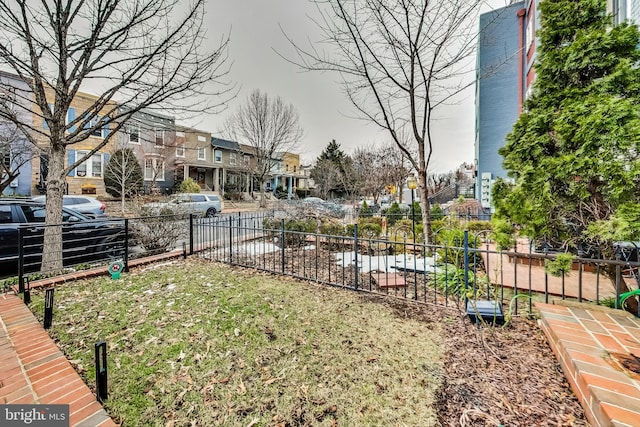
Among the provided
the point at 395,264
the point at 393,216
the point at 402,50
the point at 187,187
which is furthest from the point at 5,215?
the point at 187,187

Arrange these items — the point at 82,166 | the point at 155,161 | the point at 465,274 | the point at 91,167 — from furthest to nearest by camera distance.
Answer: the point at 155,161, the point at 91,167, the point at 82,166, the point at 465,274

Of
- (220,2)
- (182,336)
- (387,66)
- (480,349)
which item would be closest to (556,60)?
(480,349)

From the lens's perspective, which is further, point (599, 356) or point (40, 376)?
point (40, 376)

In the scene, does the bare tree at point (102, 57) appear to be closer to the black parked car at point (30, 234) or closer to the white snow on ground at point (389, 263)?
the black parked car at point (30, 234)

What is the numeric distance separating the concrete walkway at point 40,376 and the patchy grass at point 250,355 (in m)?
0.11

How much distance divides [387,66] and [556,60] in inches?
158

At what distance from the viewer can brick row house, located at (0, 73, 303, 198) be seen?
16.1m

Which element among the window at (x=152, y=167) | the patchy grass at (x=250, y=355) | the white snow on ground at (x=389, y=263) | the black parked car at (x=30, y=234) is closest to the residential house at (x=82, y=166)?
the window at (x=152, y=167)

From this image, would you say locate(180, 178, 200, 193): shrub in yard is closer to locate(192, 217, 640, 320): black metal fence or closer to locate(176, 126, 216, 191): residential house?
locate(176, 126, 216, 191): residential house

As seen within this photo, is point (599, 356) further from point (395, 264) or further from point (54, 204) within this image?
point (54, 204)

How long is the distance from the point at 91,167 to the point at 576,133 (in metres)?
25.5

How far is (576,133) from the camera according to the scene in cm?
272

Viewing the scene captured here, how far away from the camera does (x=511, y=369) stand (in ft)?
7.94

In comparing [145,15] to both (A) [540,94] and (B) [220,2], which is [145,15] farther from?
(A) [540,94]
